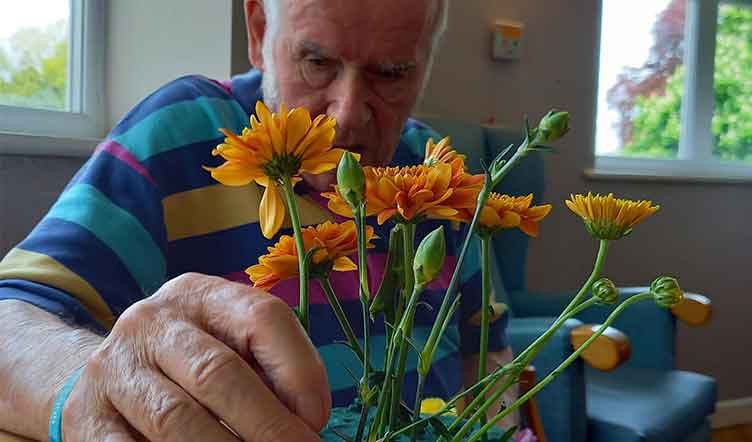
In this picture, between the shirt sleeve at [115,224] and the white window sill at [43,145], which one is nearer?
the shirt sleeve at [115,224]

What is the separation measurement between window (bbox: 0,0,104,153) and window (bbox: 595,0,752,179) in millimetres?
2153

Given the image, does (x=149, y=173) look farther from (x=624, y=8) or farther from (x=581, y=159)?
(x=624, y=8)

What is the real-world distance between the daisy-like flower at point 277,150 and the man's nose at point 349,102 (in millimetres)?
528

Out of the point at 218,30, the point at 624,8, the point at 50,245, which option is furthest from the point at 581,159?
the point at 50,245

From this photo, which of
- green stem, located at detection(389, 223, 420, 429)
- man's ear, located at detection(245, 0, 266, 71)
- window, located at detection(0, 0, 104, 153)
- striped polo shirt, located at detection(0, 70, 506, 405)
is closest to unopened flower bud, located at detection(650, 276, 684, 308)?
green stem, located at detection(389, 223, 420, 429)

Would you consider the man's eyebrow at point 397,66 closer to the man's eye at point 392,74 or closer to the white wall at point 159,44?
the man's eye at point 392,74

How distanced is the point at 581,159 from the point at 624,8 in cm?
82

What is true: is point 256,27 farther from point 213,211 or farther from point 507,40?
point 507,40

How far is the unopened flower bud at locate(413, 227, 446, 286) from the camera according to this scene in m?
0.27

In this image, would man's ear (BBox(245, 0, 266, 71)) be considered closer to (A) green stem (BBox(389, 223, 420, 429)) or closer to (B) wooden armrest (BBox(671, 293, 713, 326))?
(A) green stem (BBox(389, 223, 420, 429))

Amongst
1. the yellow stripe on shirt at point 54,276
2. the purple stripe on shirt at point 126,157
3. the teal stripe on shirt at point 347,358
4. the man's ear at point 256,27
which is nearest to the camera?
the yellow stripe on shirt at point 54,276

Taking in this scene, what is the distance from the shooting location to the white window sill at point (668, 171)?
3.06m

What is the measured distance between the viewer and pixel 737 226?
3.43 metres

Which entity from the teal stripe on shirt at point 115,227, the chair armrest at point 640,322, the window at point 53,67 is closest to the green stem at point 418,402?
the teal stripe on shirt at point 115,227
